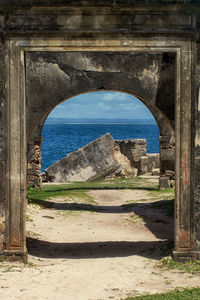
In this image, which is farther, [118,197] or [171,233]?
[118,197]

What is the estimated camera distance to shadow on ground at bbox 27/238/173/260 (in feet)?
22.2

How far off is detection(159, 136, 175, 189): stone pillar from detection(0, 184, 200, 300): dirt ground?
2466mm

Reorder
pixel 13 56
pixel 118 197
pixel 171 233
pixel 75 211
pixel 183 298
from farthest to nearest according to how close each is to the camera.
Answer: pixel 118 197, pixel 75 211, pixel 171 233, pixel 13 56, pixel 183 298

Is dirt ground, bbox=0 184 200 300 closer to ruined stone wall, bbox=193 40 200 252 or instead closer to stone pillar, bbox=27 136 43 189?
ruined stone wall, bbox=193 40 200 252

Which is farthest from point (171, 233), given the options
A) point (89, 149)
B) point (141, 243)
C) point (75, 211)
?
point (89, 149)

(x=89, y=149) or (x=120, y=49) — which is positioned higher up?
(x=120, y=49)

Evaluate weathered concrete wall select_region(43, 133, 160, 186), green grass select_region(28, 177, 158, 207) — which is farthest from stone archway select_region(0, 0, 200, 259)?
weathered concrete wall select_region(43, 133, 160, 186)

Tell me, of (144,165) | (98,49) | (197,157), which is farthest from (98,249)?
(144,165)

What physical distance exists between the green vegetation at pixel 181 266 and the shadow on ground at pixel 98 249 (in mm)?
351

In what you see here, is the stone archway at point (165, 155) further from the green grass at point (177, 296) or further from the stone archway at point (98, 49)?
the green grass at point (177, 296)

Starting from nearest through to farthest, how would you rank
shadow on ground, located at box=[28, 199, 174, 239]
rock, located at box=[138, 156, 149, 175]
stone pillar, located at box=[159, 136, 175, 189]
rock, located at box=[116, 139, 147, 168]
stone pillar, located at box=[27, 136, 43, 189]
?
shadow on ground, located at box=[28, 199, 174, 239]
stone pillar, located at box=[27, 136, 43, 189]
stone pillar, located at box=[159, 136, 175, 189]
rock, located at box=[138, 156, 149, 175]
rock, located at box=[116, 139, 147, 168]

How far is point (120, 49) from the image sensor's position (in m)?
5.91

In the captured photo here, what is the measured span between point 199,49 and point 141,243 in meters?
3.51

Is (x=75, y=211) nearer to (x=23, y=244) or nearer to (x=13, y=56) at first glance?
(x=23, y=244)
